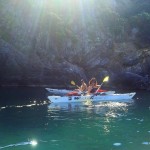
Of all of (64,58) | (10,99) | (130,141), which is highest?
(64,58)

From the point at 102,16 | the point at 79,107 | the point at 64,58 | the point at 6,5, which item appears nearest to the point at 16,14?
the point at 6,5

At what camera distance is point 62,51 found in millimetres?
65812

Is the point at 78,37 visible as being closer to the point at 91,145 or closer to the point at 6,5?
the point at 6,5

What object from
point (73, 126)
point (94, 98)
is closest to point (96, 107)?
point (94, 98)

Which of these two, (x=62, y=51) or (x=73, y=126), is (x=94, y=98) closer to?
(x=73, y=126)

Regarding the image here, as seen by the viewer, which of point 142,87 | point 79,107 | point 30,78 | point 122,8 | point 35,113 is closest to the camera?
point 35,113

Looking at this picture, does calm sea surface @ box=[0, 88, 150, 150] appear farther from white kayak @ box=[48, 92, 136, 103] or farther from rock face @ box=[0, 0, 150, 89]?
rock face @ box=[0, 0, 150, 89]

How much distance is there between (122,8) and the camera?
81.3 meters

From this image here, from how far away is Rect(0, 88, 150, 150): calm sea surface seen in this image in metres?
24.5

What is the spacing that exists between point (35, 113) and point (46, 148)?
1445 cm

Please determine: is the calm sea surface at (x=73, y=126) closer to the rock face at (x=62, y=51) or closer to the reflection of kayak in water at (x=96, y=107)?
the reflection of kayak in water at (x=96, y=107)

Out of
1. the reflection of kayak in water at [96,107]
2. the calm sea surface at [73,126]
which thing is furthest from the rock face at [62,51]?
the reflection of kayak in water at [96,107]

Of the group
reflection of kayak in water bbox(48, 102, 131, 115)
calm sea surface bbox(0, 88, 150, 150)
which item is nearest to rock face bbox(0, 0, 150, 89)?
calm sea surface bbox(0, 88, 150, 150)

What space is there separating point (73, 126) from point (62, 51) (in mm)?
36289
